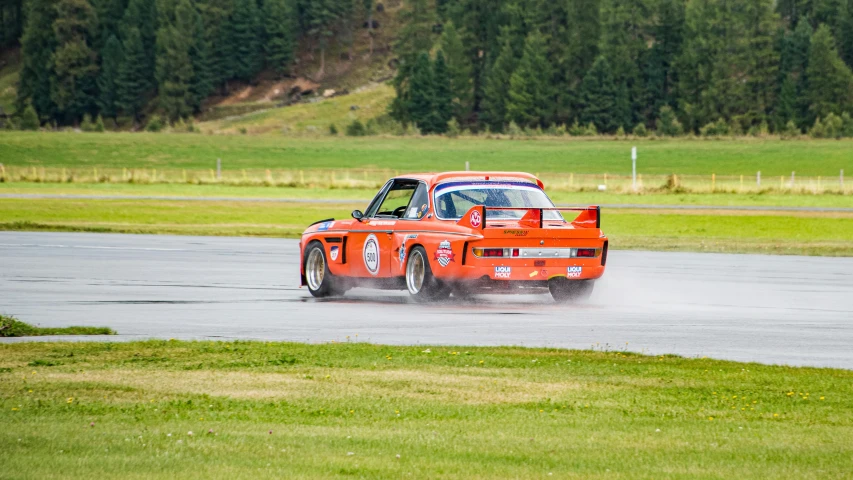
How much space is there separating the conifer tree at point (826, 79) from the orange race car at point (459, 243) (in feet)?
395

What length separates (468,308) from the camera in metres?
16.6

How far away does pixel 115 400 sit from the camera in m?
9.50

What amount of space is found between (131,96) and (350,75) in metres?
26.0

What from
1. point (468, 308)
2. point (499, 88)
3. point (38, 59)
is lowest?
point (468, 308)

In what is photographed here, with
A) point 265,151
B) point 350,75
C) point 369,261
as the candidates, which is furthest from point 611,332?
point 350,75

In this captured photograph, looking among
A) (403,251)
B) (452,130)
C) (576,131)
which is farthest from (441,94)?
(403,251)

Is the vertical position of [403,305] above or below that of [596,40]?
below

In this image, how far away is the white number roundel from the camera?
696 inches

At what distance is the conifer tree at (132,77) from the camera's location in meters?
167

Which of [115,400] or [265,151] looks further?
[265,151]

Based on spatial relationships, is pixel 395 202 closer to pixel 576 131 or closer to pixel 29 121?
pixel 576 131

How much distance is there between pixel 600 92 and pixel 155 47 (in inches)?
2351

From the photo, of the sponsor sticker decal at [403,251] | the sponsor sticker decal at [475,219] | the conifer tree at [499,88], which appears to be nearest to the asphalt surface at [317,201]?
the sponsor sticker decal at [403,251]

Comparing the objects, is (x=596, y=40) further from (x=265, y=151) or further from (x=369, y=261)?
(x=369, y=261)
